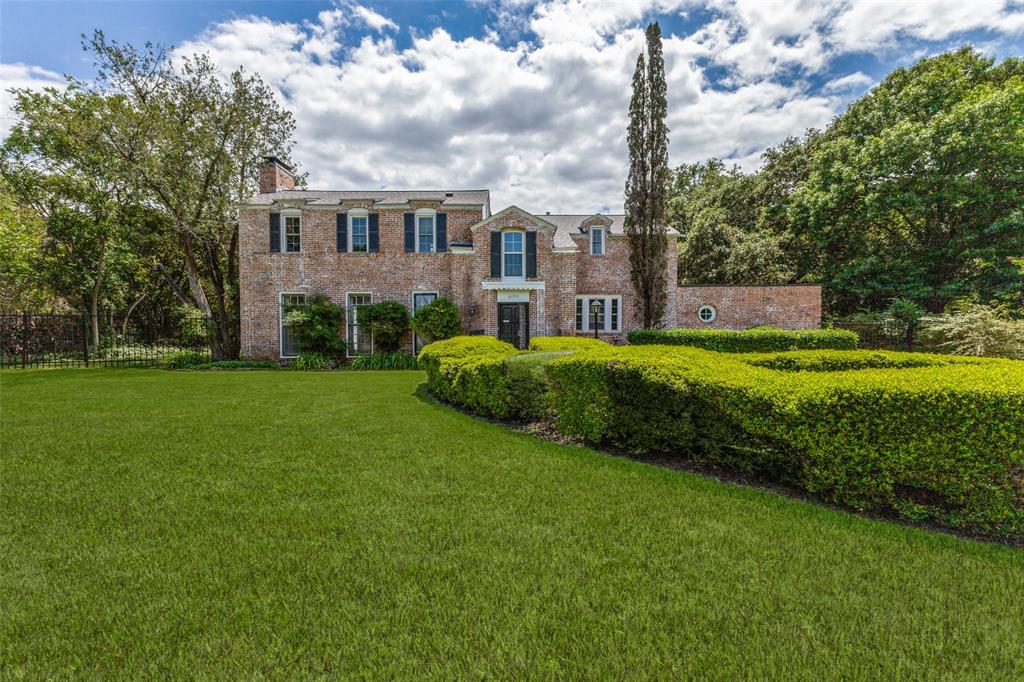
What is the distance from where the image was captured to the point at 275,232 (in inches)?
605

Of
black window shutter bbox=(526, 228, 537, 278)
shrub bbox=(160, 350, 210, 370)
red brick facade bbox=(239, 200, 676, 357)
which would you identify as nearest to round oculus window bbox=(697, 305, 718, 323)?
red brick facade bbox=(239, 200, 676, 357)

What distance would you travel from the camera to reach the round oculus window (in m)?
16.2

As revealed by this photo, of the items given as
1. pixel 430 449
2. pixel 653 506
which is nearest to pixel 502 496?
pixel 653 506

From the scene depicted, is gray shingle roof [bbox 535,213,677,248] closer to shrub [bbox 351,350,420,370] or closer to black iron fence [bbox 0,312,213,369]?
shrub [bbox 351,350,420,370]

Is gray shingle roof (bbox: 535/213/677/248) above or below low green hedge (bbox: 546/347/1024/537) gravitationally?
above

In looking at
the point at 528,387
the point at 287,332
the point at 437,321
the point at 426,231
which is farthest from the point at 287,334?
the point at 528,387

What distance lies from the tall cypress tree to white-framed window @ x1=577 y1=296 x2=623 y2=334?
857mm

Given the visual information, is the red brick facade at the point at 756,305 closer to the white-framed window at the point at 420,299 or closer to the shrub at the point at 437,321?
the shrub at the point at 437,321

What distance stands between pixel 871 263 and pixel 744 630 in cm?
2010

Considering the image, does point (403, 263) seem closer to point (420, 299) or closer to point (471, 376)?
point (420, 299)

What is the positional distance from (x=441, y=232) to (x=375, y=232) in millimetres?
2513

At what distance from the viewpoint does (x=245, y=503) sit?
3.41 meters

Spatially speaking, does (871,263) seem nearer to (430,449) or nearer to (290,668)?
(430,449)

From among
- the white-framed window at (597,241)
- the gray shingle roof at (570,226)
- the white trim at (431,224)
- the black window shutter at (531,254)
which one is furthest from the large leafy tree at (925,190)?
the white trim at (431,224)
